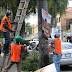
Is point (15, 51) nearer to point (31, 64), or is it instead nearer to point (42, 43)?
point (42, 43)


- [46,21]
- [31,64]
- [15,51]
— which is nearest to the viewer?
[15,51]

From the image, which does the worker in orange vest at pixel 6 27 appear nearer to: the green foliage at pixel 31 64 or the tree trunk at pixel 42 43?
the tree trunk at pixel 42 43

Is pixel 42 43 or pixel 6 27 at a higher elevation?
pixel 6 27

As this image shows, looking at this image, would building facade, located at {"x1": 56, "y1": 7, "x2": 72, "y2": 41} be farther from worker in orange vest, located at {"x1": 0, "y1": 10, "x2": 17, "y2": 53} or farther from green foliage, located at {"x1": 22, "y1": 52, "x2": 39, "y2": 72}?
worker in orange vest, located at {"x1": 0, "y1": 10, "x2": 17, "y2": 53}

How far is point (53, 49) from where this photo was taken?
22.4 ft

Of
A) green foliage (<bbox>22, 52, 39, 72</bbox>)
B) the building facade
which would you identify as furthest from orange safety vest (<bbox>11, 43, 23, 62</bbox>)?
the building facade

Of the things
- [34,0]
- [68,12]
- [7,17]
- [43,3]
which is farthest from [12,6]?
[68,12]

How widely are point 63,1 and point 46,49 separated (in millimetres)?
17973

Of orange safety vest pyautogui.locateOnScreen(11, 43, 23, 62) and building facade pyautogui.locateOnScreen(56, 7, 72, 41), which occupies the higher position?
building facade pyautogui.locateOnScreen(56, 7, 72, 41)

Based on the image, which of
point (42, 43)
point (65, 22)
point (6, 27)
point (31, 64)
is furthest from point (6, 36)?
point (65, 22)

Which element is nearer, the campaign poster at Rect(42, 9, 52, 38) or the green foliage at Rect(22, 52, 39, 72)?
the campaign poster at Rect(42, 9, 52, 38)

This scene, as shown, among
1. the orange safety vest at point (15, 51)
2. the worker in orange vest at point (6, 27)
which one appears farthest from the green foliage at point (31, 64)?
the orange safety vest at point (15, 51)

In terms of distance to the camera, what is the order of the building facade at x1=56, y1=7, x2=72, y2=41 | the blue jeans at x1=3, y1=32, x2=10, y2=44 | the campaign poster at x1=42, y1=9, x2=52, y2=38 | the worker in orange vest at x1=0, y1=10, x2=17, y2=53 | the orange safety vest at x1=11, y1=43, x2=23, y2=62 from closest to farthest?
the orange safety vest at x1=11, y1=43, x2=23, y2=62 < the worker in orange vest at x1=0, y1=10, x2=17, y2=53 < the blue jeans at x1=3, y1=32, x2=10, y2=44 < the campaign poster at x1=42, y1=9, x2=52, y2=38 < the building facade at x1=56, y1=7, x2=72, y2=41

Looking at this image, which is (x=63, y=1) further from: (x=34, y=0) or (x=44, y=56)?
(x=44, y=56)
